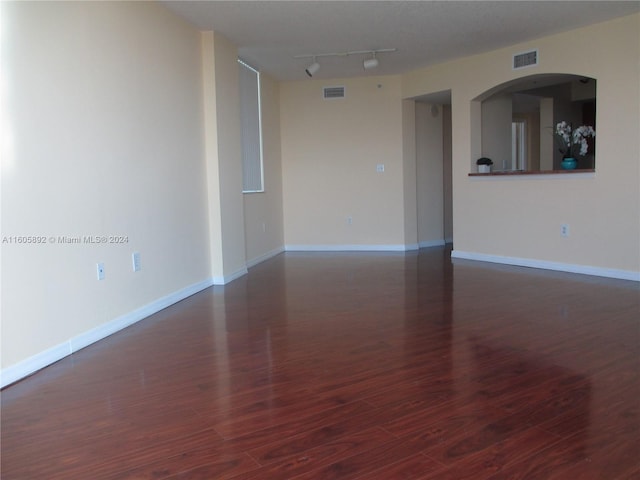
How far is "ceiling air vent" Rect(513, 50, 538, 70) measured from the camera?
5.65m

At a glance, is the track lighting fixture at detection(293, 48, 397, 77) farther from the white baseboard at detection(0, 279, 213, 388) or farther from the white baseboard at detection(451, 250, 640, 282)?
the white baseboard at detection(0, 279, 213, 388)

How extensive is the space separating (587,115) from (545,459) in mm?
8544

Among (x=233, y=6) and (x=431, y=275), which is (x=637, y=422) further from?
(x=233, y=6)

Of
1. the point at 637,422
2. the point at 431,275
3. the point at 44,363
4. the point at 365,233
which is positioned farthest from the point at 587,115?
the point at 44,363

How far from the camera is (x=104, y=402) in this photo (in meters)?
2.41

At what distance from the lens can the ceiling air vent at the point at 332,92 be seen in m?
7.57

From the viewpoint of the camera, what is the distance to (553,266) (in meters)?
5.71

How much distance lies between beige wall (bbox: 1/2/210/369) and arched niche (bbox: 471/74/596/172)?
382cm

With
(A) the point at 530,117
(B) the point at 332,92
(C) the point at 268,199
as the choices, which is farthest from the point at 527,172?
(A) the point at 530,117

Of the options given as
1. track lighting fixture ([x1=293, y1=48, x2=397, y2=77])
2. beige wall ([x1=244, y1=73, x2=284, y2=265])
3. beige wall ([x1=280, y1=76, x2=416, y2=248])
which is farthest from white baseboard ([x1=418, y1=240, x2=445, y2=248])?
track lighting fixture ([x1=293, y1=48, x2=397, y2=77])

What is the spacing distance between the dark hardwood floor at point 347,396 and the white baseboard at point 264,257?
2198mm

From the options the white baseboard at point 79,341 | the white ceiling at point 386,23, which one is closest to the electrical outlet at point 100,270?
the white baseboard at point 79,341

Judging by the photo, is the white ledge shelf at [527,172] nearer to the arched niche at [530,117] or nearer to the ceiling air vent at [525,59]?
the arched niche at [530,117]

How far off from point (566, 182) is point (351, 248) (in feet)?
10.4
